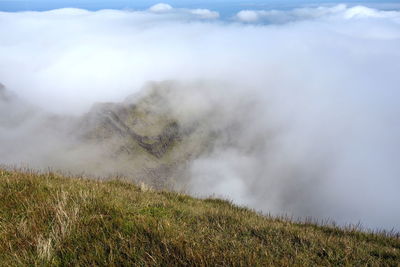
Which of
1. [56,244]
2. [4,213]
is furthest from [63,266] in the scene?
[4,213]

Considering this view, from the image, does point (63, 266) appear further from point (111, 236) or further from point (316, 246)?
point (316, 246)

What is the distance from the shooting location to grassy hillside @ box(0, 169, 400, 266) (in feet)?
13.5

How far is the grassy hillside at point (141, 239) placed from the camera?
163 inches

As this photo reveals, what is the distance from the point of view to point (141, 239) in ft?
15.3

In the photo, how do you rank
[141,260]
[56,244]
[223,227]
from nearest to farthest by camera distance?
1. [141,260]
2. [56,244]
3. [223,227]

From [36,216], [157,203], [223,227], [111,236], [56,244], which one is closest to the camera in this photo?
[56,244]

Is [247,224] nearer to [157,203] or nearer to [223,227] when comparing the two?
[223,227]

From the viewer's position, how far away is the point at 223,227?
6.29m

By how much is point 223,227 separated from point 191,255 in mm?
2360

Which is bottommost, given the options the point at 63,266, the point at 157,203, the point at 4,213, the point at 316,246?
the point at 157,203

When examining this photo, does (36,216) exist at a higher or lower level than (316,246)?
higher

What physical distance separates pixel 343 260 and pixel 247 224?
2.09 m

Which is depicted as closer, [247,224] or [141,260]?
[141,260]

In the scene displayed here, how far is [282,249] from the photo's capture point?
528cm
